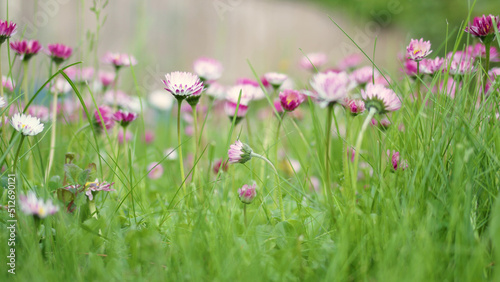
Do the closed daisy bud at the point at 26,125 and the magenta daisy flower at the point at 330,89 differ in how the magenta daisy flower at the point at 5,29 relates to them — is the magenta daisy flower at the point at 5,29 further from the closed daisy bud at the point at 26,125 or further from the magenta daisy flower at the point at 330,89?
the magenta daisy flower at the point at 330,89

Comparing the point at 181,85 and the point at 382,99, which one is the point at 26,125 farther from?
the point at 382,99

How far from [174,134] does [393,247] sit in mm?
1651

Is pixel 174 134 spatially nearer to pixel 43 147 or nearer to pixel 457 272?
pixel 43 147

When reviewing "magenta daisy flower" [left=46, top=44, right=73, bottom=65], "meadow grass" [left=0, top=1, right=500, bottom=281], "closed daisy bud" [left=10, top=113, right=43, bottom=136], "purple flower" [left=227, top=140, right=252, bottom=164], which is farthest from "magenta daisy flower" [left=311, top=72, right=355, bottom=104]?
"magenta daisy flower" [left=46, top=44, right=73, bottom=65]

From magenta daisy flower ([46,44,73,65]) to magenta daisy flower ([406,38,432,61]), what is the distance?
2.59 feet

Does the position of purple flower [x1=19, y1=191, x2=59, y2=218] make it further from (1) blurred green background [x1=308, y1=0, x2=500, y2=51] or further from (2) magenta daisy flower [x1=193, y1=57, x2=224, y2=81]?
(1) blurred green background [x1=308, y1=0, x2=500, y2=51]

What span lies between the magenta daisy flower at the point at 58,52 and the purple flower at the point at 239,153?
1.82ft

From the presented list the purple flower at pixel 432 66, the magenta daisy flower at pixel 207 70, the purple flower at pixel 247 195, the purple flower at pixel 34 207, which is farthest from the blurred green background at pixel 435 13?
the purple flower at pixel 34 207

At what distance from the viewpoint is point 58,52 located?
3.88 ft

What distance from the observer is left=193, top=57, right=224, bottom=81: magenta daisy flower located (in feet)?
4.14

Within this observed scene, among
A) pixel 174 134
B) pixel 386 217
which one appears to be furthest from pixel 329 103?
pixel 174 134

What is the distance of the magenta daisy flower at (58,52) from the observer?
117cm

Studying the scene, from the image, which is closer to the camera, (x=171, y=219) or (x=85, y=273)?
(x=85, y=273)

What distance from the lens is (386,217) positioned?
30.2 inches
